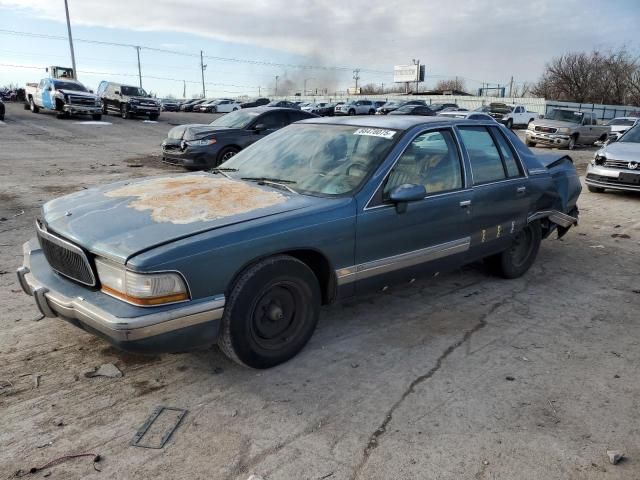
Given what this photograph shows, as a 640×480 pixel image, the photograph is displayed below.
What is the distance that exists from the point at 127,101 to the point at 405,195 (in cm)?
2838

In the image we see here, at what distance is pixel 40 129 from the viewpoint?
20.9m

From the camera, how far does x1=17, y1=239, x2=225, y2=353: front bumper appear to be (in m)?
2.65

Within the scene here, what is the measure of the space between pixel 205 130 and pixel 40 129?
13.3 meters

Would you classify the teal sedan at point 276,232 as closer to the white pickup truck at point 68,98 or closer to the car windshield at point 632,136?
the car windshield at point 632,136

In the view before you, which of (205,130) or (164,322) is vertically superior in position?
(205,130)

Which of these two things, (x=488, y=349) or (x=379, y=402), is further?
(x=488, y=349)

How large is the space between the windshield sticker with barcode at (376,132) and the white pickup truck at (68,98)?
24.4 m

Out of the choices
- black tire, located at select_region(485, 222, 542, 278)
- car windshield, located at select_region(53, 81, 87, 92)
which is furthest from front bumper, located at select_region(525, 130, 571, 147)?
car windshield, located at select_region(53, 81, 87, 92)

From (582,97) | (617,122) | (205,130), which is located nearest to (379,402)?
(205,130)

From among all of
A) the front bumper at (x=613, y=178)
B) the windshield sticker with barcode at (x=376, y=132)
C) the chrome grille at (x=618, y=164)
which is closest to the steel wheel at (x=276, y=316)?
the windshield sticker with barcode at (x=376, y=132)

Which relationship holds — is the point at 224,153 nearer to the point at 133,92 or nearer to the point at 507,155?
the point at 507,155

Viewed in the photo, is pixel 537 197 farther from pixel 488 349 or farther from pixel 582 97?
pixel 582 97

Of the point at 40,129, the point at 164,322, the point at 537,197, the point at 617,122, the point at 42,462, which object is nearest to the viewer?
the point at 42,462

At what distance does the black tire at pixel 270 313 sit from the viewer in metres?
2.99
